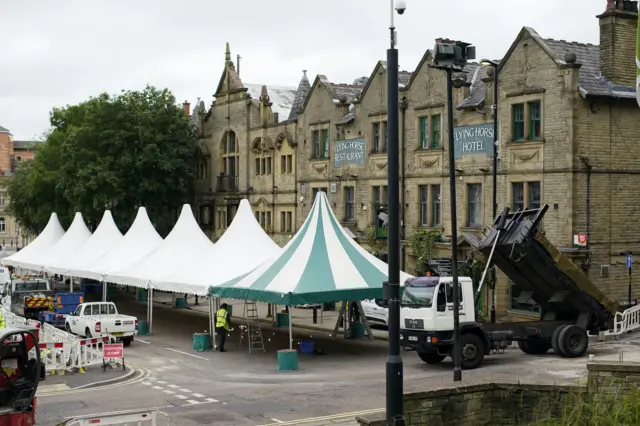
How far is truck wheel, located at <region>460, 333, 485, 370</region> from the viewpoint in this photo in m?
24.0

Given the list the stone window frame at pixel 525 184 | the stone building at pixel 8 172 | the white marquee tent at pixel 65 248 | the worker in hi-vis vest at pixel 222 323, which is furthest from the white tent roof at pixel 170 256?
the stone building at pixel 8 172

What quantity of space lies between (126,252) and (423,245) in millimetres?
13080

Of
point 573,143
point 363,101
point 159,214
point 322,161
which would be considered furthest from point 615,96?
point 159,214

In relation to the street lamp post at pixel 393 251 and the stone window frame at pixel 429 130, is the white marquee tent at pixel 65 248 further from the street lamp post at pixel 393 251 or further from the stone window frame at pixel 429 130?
the street lamp post at pixel 393 251

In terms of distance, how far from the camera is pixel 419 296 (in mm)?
24781

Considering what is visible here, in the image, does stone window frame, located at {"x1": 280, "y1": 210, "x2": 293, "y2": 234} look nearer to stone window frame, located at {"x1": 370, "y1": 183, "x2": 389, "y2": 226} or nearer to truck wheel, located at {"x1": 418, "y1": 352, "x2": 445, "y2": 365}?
stone window frame, located at {"x1": 370, "y1": 183, "x2": 389, "y2": 226}

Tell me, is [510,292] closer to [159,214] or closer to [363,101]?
[363,101]

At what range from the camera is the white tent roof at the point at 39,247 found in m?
48.2

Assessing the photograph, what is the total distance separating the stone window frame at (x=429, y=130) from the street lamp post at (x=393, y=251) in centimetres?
2560

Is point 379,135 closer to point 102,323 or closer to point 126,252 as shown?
point 126,252

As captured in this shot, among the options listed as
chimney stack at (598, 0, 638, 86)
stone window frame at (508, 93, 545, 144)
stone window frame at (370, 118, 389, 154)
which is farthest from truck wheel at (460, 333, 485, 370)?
stone window frame at (370, 118, 389, 154)

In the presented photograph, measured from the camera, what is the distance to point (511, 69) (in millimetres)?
34906

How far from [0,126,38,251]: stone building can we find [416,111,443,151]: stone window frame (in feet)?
289

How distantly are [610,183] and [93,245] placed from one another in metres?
24.0
